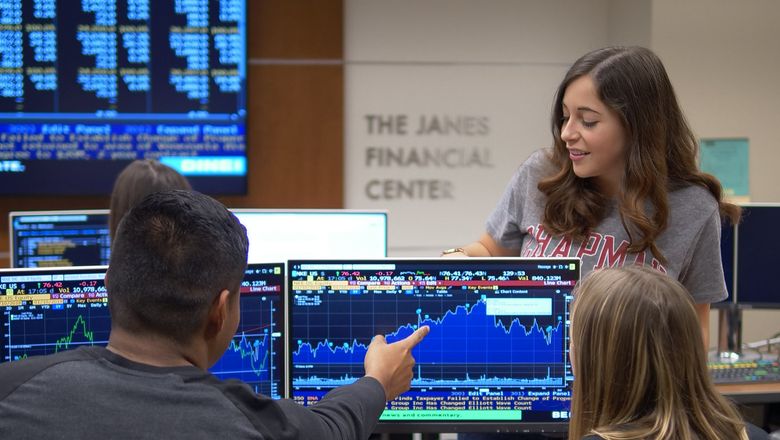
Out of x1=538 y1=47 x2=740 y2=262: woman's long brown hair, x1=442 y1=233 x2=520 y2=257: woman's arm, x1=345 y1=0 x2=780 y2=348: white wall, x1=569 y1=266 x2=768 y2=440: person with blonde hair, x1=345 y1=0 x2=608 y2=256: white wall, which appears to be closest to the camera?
x1=569 y1=266 x2=768 y2=440: person with blonde hair

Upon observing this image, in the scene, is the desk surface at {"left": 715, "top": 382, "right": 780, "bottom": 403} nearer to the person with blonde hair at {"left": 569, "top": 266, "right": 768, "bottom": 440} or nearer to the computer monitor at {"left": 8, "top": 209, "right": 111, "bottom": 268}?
the person with blonde hair at {"left": 569, "top": 266, "right": 768, "bottom": 440}

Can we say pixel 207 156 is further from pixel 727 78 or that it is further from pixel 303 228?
pixel 727 78

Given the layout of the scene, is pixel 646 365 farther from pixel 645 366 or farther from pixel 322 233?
pixel 322 233

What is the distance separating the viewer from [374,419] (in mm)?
1570

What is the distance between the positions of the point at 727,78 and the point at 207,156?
2632 millimetres

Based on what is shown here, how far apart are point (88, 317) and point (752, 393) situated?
2.14 metres

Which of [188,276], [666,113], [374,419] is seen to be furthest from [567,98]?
[188,276]

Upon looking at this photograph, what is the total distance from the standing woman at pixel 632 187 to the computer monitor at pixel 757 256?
1.29 m

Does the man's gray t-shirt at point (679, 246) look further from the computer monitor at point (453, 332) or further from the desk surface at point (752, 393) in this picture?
the desk surface at point (752, 393)

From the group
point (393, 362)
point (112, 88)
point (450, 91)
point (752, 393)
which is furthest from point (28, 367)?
point (450, 91)

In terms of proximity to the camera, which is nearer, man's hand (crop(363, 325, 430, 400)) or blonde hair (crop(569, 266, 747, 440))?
blonde hair (crop(569, 266, 747, 440))

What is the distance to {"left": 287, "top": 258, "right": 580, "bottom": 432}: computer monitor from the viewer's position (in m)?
1.89

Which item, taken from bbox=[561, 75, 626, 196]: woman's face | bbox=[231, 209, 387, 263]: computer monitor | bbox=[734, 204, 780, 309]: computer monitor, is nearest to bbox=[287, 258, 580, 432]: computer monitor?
bbox=[561, 75, 626, 196]: woman's face

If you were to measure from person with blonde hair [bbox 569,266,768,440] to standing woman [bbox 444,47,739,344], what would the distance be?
0.59 metres
